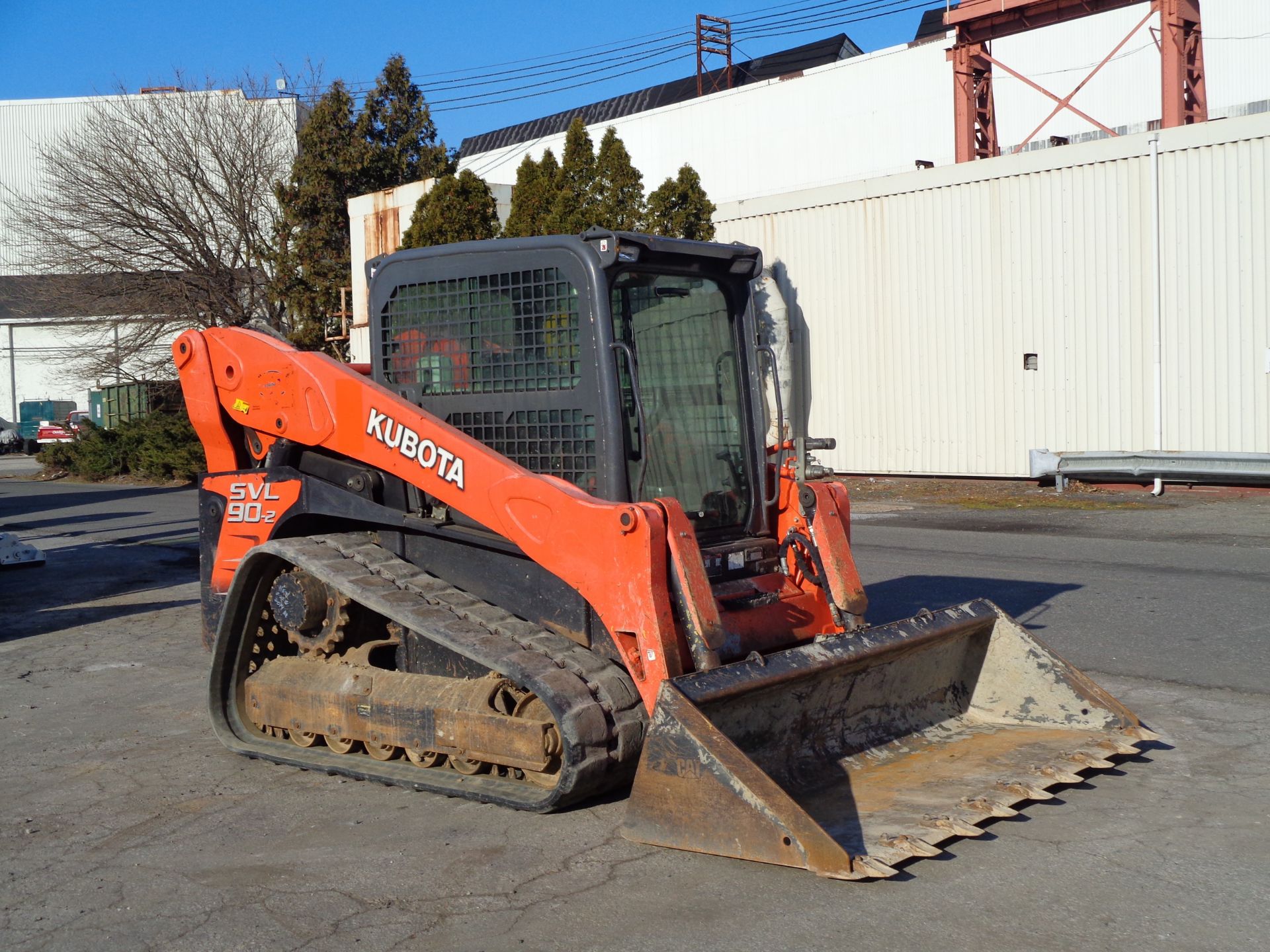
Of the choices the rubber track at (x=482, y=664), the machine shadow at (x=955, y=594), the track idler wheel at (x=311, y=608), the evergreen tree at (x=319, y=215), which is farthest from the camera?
the evergreen tree at (x=319, y=215)

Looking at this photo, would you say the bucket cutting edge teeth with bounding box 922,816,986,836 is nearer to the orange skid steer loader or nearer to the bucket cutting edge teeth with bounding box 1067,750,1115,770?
the orange skid steer loader

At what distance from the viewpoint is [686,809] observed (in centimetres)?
454

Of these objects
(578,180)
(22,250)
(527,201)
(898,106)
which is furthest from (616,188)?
(22,250)

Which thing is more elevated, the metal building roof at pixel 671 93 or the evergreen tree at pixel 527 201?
the metal building roof at pixel 671 93

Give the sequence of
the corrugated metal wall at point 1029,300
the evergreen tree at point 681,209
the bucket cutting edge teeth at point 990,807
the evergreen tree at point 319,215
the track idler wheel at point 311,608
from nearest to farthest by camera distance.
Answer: the bucket cutting edge teeth at point 990,807 < the track idler wheel at point 311,608 < the corrugated metal wall at point 1029,300 < the evergreen tree at point 681,209 < the evergreen tree at point 319,215

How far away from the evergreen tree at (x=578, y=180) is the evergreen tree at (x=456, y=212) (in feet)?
4.20

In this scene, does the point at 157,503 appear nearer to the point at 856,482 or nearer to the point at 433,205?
the point at 433,205

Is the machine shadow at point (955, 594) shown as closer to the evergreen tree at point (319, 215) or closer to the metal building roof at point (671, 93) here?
the evergreen tree at point (319, 215)

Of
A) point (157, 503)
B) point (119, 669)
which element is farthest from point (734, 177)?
point (119, 669)

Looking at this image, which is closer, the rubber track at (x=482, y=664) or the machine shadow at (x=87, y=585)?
the rubber track at (x=482, y=664)

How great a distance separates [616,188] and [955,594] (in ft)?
40.9

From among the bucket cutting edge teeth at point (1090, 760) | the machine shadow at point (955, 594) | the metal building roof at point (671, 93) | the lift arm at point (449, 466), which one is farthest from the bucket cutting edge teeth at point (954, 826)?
the metal building roof at point (671, 93)

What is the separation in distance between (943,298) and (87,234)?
73.7 ft

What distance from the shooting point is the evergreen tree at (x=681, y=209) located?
21344 millimetres
